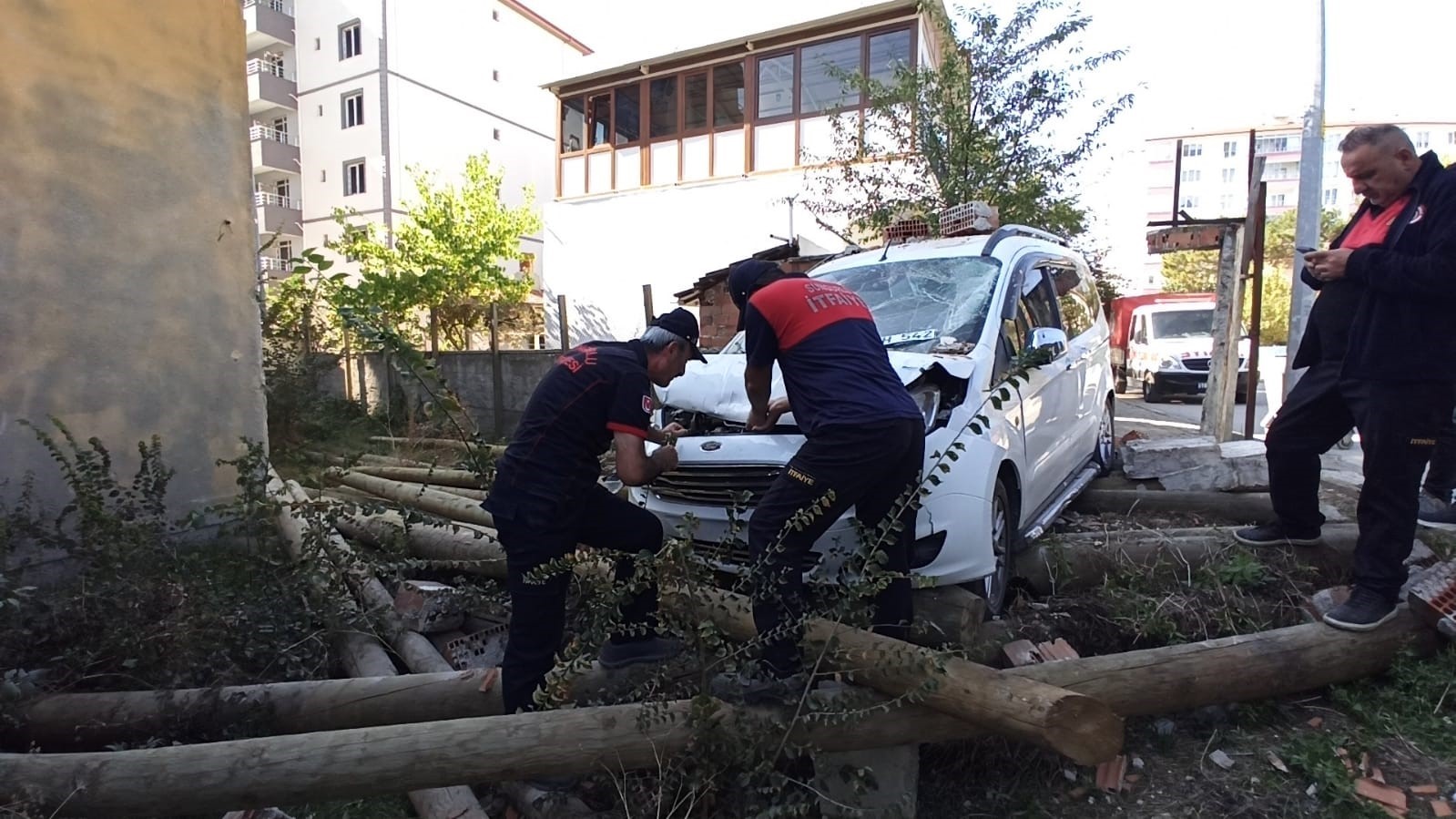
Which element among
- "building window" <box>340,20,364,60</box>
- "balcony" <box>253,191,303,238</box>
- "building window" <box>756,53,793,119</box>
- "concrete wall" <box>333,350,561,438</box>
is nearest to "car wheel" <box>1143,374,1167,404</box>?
"building window" <box>756,53,793,119</box>

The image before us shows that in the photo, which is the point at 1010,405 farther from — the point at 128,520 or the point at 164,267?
the point at 164,267

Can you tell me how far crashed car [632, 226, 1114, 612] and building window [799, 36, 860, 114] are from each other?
419 inches

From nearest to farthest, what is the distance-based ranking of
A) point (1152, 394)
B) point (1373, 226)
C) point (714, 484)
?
1. point (1373, 226)
2. point (714, 484)
3. point (1152, 394)

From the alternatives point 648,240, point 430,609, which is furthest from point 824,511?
point 648,240

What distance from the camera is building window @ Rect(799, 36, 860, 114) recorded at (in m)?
15.0

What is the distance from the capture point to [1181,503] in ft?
16.9

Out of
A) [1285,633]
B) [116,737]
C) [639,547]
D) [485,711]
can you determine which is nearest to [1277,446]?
[1285,633]

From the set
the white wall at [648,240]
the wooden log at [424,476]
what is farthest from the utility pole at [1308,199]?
the wooden log at [424,476]

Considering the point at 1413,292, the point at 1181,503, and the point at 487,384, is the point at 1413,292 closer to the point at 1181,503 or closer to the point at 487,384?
the point at 1181,503

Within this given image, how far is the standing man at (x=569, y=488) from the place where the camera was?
319 centimetres

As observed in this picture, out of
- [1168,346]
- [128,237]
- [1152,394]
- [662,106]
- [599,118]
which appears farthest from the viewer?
[599,118]

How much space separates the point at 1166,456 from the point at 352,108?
28829mm

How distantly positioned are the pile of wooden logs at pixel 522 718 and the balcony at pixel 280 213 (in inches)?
1181

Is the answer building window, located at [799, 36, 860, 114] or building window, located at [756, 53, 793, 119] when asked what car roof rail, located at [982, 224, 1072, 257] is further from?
building window, located at [756, 53, 793, 119]
